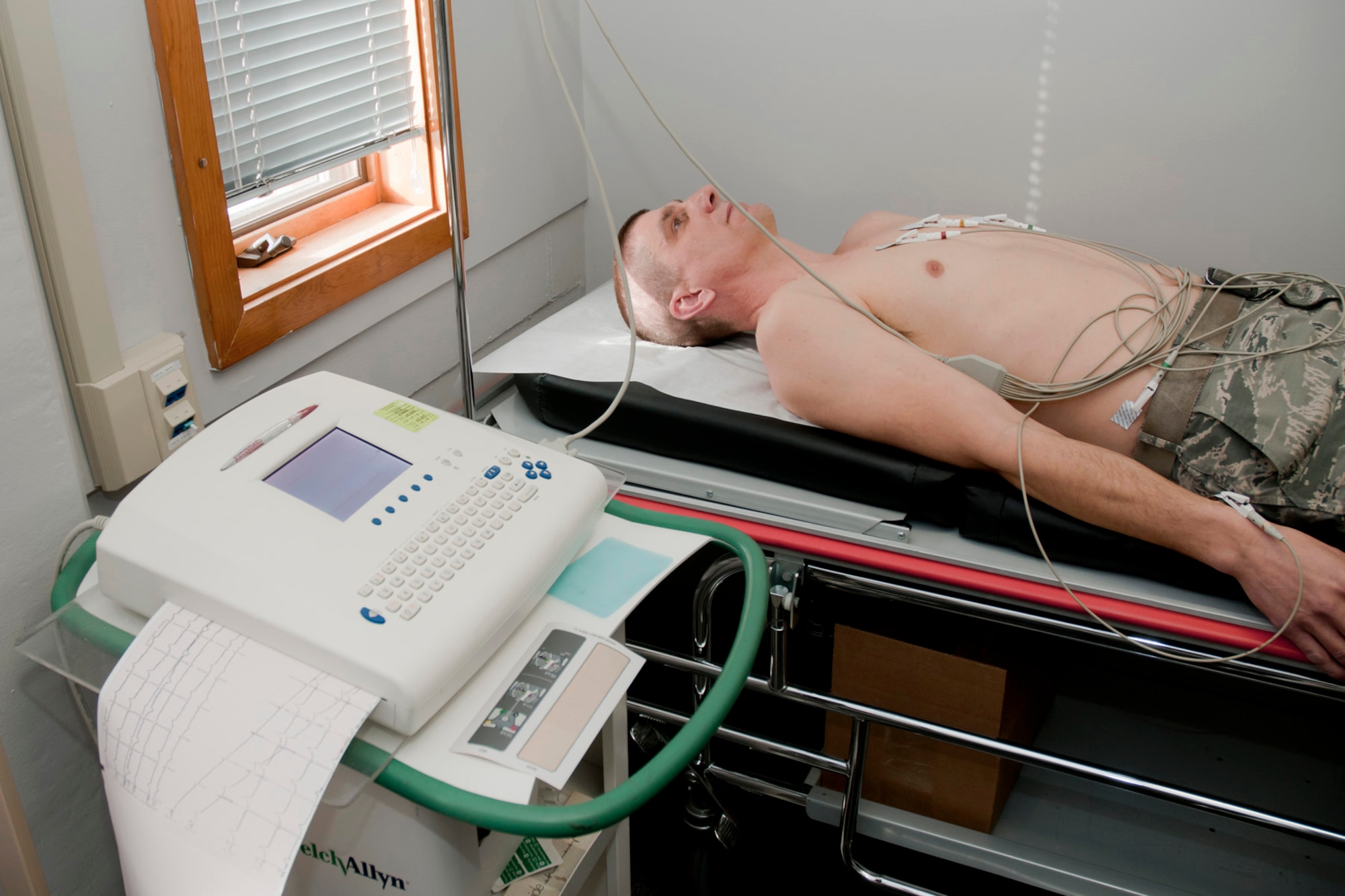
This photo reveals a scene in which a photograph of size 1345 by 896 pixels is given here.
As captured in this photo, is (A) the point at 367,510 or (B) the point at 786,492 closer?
(A) the point at 367,510

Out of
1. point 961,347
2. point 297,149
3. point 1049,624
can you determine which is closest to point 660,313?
point 961,347

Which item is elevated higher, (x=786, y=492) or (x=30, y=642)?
(x=30, y=642)

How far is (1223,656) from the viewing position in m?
1.30

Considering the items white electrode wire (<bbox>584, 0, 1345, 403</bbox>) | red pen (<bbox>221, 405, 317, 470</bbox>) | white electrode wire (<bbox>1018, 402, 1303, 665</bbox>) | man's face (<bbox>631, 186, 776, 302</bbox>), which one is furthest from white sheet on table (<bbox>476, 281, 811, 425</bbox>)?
red pen (<bbox>221, 405, 317, 470</bbox>)

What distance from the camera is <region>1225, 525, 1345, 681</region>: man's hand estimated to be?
4.08ft

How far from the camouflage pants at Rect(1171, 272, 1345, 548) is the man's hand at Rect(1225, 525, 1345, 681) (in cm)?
10

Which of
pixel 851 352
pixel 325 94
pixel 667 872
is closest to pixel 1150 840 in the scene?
pixel 667 872

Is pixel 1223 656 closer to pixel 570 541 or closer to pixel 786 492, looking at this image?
pixel 786 492

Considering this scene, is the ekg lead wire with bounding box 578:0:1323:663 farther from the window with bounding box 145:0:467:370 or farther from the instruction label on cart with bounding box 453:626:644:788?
the instruction label on cart with bounding box 453:626:644:788

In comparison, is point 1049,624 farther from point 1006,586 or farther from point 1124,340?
point 1124,340

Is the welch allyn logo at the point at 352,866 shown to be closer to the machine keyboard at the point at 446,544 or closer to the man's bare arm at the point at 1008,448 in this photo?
the machine keyboard at the point at 446,544

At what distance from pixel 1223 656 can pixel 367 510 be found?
1.11m

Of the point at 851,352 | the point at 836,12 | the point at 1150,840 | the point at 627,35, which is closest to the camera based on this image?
the point at 851,352

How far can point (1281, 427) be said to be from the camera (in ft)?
4.60
